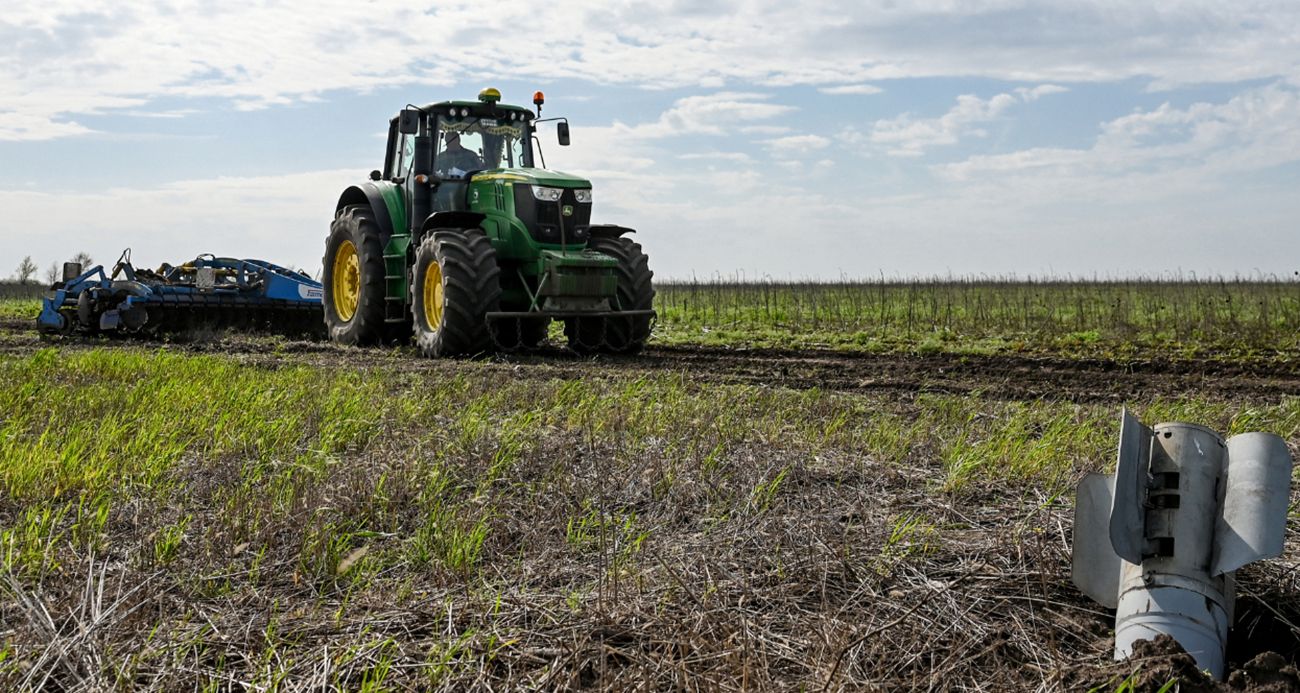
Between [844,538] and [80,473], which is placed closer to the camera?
[844,538]

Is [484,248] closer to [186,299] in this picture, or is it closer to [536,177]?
[536,177]

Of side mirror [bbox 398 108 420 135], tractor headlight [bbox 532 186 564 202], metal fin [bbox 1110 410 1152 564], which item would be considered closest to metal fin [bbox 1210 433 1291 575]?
metal fin [bbox 1110 410 1152 564]

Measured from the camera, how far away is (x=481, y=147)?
1190 cm

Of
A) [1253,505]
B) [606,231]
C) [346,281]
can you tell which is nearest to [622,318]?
[606,231]

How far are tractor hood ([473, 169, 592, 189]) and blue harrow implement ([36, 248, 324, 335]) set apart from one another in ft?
12.7

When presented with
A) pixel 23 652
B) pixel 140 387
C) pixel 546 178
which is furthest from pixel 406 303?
pixel 23 652

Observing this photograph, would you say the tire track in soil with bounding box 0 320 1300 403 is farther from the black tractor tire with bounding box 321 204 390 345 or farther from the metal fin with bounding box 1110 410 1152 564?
the metal fin with bounding box 1110 410 1152 564

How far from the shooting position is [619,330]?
1184 centimetres

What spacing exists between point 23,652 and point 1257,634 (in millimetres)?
3200

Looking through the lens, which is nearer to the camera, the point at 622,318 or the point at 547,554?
the point at 547,554

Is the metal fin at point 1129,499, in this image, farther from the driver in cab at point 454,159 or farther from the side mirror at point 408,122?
the driver in cab at point 454,159

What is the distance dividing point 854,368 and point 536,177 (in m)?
3.51

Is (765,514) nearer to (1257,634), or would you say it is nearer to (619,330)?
(1257,634)

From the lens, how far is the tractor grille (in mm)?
11117
